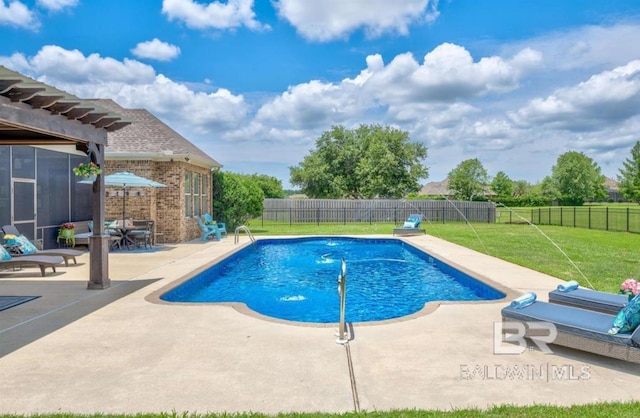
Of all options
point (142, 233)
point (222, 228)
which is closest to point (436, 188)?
point (222, 228)

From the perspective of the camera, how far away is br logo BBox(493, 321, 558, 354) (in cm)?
438

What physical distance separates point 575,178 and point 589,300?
79.5 meters

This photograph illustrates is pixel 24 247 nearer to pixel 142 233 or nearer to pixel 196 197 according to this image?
pixel 142 233

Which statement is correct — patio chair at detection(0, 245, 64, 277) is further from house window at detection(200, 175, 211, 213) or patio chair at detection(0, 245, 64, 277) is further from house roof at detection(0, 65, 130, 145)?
house window at detection(200, 175, 211, 213)

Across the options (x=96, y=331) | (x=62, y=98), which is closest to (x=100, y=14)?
(x=62, y=98)

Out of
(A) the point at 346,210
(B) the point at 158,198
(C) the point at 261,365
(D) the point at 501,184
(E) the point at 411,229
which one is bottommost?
(C) the point at 261,365

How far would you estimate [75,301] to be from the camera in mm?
6562

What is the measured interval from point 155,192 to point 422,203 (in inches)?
755

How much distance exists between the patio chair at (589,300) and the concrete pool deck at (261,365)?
0.82 m

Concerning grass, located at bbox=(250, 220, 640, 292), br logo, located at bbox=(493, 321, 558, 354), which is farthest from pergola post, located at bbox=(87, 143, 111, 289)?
grass, located at bbox=(250, 220, 640, 292)

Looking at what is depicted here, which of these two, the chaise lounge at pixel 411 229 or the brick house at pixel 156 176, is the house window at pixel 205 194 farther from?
the chaise lounge at pixel 411 229

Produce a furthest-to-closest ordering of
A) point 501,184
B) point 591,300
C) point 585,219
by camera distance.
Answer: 1. point 501,184
2. point 585,219
3. point 591,300

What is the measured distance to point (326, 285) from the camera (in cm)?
923

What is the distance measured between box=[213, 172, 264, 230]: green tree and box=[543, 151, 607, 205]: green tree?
67.7m
